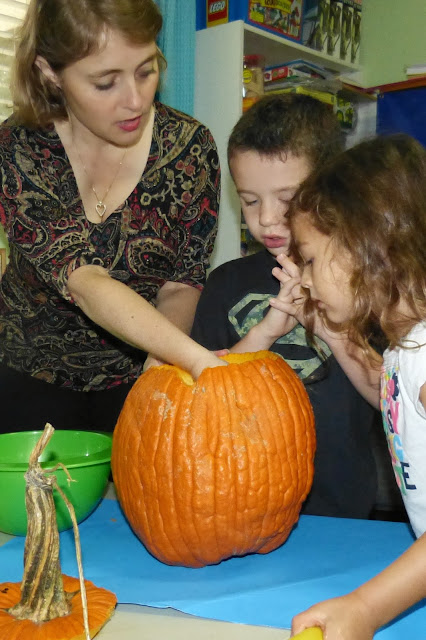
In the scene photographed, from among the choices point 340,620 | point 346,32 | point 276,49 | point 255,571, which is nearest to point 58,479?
point 255,571

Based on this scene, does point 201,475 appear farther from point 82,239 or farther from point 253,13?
point 253,13

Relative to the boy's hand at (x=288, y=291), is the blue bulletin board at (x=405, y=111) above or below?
above

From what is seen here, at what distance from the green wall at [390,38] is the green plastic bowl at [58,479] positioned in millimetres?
2654

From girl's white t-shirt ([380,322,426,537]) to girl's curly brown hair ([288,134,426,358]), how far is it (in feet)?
0.09

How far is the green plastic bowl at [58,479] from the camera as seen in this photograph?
923mm

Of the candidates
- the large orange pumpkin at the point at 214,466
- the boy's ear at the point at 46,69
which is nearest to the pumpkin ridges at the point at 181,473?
the large orange pumpkin at the point at 214,466

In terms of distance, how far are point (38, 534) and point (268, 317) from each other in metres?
0.60

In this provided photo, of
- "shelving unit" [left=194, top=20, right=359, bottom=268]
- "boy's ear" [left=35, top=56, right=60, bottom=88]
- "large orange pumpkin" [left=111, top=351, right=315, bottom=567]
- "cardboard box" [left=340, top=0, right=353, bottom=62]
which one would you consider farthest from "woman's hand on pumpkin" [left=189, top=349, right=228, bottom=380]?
"cardboard box" [left=340, top=0, right=353, bottom=62]

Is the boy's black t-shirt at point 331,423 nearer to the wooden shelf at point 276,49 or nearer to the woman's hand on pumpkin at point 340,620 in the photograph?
the woman's hand on pumpkin at point 340,620

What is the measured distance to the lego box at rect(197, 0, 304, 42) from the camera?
7.74 feet

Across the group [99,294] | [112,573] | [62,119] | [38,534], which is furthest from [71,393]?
[38,534]

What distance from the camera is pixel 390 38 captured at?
311 centimetres

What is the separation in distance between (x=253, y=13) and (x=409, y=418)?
75.2 inches

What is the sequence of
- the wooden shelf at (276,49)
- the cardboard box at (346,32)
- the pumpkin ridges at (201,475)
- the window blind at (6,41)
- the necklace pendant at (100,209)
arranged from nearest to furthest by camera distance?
the pumpkin ridges at (201,475)
the necklace pendant at (100,209)
the window blind at (6,41)
the wooden shelf at (276,49)
the cardboard box at (346,32)
